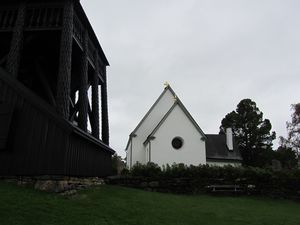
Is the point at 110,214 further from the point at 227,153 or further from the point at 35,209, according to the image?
the point at 227,153

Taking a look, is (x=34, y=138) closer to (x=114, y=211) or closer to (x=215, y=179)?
(x=114, y=211)

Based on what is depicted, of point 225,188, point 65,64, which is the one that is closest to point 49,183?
point 65,64

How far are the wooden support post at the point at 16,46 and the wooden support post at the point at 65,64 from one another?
1801 mm

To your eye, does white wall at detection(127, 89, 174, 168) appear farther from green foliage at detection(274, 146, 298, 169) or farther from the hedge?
green foliage at detection(274, 146, 298, 169)

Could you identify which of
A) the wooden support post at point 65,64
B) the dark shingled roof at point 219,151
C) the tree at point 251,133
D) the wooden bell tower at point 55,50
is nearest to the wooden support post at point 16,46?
the wooden bell tower at point 55,50

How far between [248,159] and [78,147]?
38.0 metres

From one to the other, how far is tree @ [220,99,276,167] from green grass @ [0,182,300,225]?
110ft

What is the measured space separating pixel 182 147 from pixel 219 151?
9608mm

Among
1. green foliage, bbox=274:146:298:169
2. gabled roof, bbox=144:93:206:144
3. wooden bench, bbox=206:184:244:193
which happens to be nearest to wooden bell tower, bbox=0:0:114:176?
wooden bench, bbox=206:184:244:193

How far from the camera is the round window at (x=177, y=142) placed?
26.0m

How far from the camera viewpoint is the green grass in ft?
24.6

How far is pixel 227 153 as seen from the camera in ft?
112

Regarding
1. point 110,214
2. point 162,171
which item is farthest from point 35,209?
point 162,171

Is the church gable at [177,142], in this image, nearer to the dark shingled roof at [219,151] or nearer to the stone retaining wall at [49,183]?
the dark shingled roof at [219,151]
